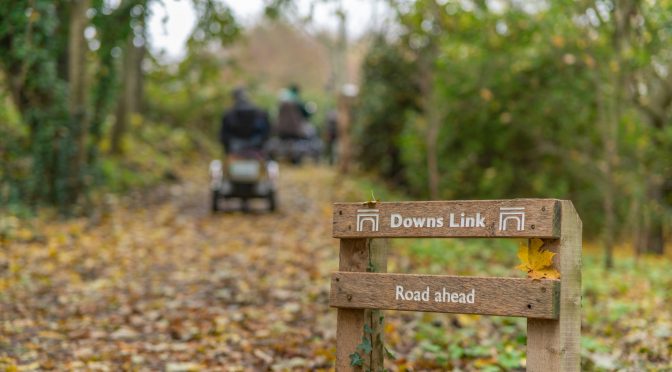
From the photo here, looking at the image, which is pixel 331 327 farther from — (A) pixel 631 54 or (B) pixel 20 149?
(B) pixel 20 149

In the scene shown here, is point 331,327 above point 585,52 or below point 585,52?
below

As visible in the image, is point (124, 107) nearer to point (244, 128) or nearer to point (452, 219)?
point (244, 128)

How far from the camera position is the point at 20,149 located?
12633 mm

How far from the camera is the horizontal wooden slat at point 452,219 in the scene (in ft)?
11.7

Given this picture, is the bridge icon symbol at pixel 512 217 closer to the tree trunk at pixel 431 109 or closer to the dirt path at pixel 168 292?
the dirt path at pixel 168 292

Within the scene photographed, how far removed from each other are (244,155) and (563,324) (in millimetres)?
10149

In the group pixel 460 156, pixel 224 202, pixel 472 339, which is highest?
pixel 460 156

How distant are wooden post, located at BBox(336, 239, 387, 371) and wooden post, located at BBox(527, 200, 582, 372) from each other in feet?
2.73

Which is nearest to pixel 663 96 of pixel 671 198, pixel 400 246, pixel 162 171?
pixel 671 198

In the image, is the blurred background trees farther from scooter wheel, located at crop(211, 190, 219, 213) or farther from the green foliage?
scooter wheel, located at crop(211, 190, 219, 213)

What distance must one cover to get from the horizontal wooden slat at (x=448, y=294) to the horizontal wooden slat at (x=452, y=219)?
0.20 m

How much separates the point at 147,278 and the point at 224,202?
586 centimetres

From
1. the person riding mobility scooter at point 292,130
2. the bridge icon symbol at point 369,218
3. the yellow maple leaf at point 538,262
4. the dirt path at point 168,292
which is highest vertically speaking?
the person riding mobility scooter at point 292,130

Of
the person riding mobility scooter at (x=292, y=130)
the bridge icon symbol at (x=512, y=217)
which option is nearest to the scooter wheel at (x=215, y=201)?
the person riding mobility scooter at (x=292, y=130)
